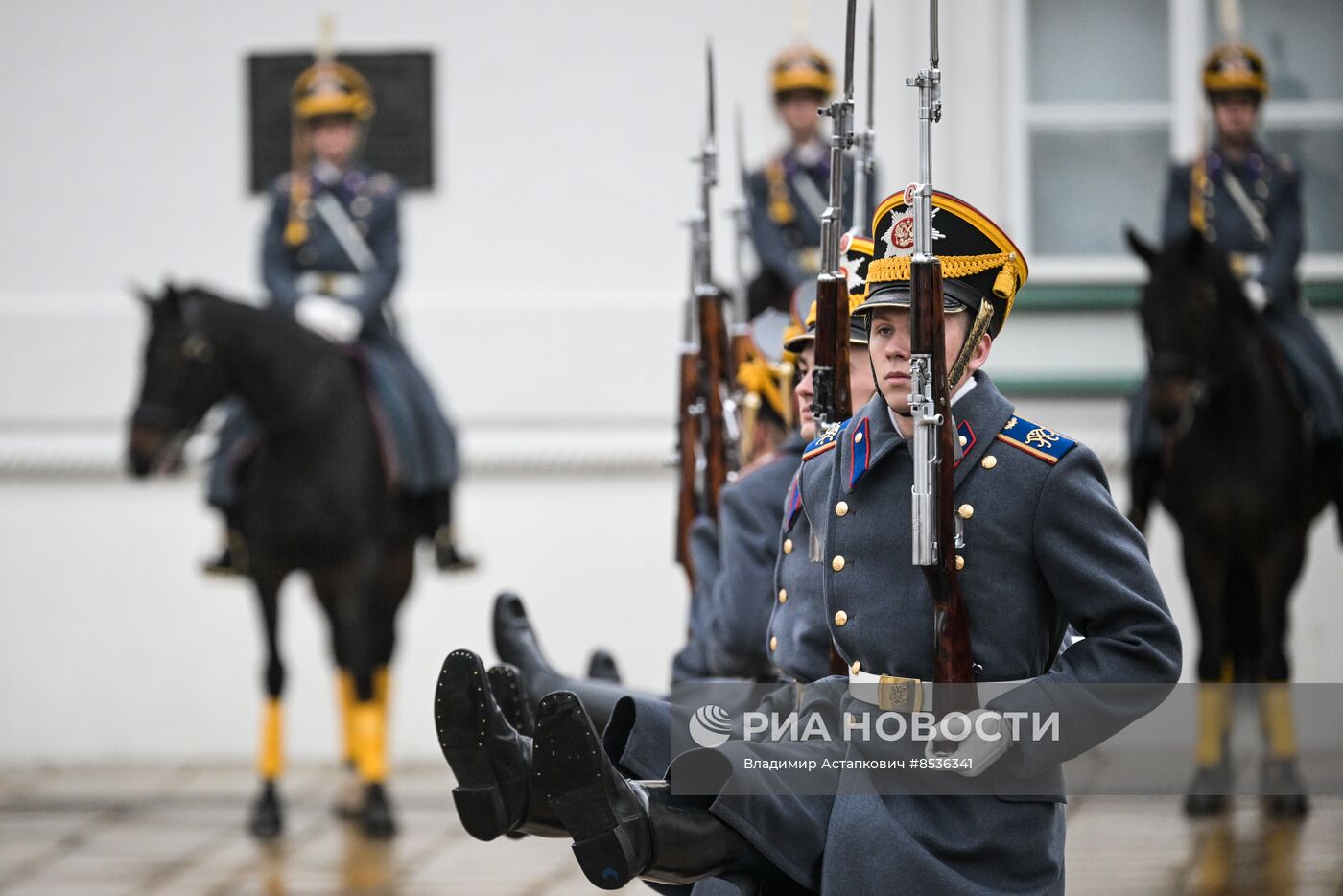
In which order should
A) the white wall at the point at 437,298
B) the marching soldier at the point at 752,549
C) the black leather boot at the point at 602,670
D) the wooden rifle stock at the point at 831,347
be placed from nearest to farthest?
the wooden rifle stock at the point at 831,347 < the marching soldier at the point at 752,549 < the black leather boot at the point at 602,670 < the white wall at the point at 437,298

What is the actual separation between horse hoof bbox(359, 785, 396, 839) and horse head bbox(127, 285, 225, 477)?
145 centimetres

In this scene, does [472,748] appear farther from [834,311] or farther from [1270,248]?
[1270,248]

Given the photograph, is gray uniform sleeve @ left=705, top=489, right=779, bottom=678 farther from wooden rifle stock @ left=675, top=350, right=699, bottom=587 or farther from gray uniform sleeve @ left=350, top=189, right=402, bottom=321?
gray uniform sleeve @ left=350, top=189, right=402, bottom=321

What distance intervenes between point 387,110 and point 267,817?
3.19m

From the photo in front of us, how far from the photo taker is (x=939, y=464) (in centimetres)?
292

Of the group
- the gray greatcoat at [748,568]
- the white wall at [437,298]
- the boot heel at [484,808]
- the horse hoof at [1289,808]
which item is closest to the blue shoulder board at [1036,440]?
the boot heel at [484,808]

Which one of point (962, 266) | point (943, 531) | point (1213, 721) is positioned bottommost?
point (1213, 721)

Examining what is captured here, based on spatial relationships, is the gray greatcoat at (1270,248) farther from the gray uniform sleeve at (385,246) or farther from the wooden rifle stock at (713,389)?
the gray uniform sleeve at (385,246)

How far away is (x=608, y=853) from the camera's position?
9.34ft

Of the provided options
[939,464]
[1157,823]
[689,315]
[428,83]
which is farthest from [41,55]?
[939,464]

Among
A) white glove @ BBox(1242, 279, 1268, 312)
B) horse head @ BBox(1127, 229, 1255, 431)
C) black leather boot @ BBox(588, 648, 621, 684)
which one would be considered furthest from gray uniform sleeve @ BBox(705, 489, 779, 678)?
white glove @ BBox(1242, 279, 1268, 312)

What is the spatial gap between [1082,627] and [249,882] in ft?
13.9

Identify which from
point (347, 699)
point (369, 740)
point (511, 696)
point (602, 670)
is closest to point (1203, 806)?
point (369, 740)

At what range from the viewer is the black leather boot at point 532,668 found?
12.6ft
